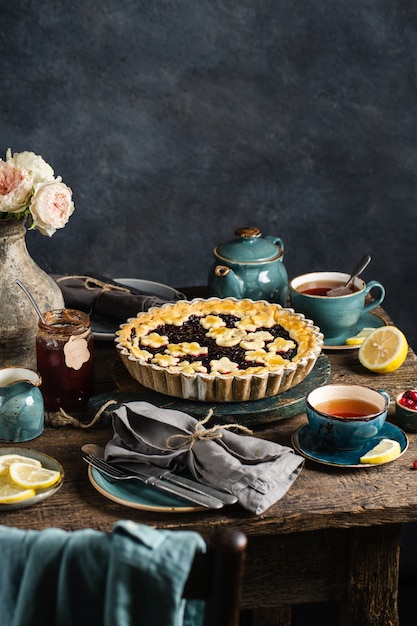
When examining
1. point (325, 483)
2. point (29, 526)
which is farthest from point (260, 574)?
point (29, 526)

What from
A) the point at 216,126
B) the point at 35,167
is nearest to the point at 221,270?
the point at 35,167

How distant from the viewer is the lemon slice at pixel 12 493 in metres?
1.52

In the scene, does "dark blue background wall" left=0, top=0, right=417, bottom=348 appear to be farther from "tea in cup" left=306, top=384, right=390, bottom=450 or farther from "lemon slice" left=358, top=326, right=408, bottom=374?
"tea in cup" left=306, top=384, right=390, bottom=450

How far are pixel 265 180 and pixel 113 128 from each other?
0.54 m

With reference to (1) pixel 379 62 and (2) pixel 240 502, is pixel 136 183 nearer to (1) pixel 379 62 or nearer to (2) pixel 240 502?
(1) pixel 379 62

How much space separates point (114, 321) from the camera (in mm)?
2258

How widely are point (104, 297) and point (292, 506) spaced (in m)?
0.89

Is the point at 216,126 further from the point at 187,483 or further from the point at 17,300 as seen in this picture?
the point at 187,483

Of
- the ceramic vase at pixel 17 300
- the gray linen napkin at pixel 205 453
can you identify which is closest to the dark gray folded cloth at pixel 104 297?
the ceramic vase at pixel 17 300

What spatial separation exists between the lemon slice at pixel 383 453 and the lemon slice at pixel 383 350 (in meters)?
0.33

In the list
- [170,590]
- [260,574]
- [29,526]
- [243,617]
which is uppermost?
[170,590]

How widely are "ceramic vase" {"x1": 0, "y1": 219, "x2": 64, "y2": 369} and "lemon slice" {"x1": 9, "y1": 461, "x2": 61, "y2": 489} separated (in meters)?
0.36

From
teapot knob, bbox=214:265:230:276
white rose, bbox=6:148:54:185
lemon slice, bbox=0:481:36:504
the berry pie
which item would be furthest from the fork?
teapot knob, bbox=214:265:230:276

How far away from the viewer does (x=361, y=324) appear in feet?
7.47
